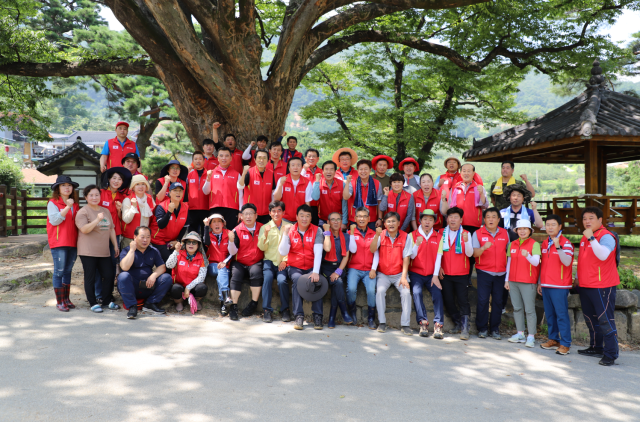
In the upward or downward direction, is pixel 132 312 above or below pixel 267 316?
above

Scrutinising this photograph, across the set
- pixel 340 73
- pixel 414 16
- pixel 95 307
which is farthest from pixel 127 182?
pixel 340 73

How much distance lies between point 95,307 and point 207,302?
1.48 meters

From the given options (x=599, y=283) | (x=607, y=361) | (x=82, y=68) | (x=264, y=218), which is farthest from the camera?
(x=82, y=68)

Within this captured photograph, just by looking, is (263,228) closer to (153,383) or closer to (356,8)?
(153,383)

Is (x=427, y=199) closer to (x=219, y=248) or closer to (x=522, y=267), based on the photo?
(x=522, y=267)

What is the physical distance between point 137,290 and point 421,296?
3.95 meters

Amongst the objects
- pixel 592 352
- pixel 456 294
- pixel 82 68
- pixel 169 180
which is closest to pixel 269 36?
pixel 82 68

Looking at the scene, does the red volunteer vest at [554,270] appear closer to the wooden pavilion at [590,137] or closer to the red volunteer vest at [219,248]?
the wooden pavilion at [590,137]

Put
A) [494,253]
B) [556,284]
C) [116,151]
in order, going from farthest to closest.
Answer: [116,151], [494,253], [556,284]

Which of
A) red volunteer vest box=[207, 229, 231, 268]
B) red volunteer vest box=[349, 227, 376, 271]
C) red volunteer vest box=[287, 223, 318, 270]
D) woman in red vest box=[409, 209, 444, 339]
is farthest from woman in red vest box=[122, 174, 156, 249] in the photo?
woman in red vest box=[409, 209, 444, 339]

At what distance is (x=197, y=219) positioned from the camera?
21.7ft

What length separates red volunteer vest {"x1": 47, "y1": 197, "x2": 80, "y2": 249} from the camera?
5.42m

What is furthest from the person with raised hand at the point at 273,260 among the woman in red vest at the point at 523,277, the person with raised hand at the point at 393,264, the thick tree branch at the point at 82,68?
the thick tree branch at the point at 82,68

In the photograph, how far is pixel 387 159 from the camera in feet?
23.1
